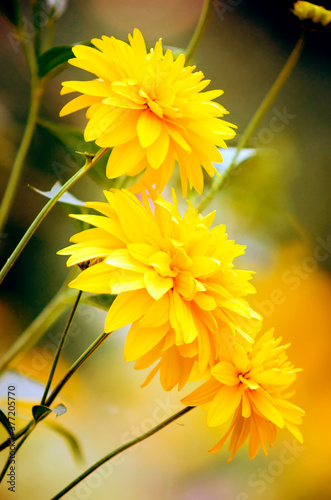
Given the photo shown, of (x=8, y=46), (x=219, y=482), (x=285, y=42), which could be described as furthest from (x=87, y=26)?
(x=219, y=482)

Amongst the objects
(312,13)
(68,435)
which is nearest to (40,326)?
(68,435)

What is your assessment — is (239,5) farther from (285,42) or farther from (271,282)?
(271,282)

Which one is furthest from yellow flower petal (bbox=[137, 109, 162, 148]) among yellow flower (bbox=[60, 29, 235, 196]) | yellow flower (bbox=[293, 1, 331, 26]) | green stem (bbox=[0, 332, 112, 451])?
yellow flower (bbox=[293, 1, 331, 26])

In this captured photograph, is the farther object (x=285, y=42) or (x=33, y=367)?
(x=285, y=42)

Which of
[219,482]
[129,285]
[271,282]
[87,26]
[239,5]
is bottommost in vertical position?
[219,482]

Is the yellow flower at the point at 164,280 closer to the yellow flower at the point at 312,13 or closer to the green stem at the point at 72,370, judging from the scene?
the green stem at the point at 72,370

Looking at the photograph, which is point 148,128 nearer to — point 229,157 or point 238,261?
point 229,157

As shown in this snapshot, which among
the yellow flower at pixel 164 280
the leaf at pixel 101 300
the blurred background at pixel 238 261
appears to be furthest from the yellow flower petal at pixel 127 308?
the blurred background at pixel 238 261
